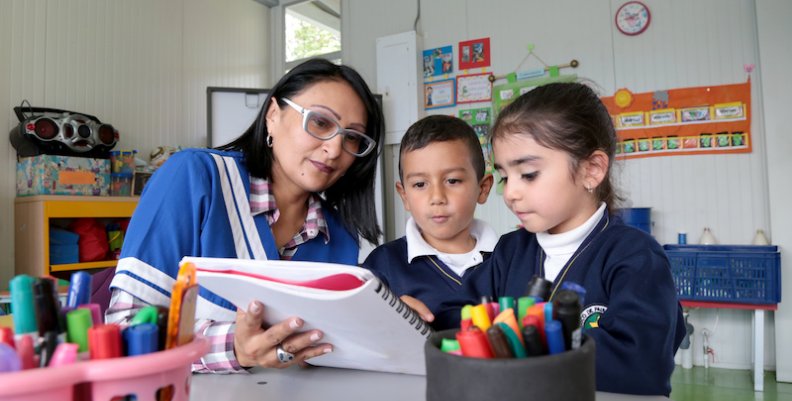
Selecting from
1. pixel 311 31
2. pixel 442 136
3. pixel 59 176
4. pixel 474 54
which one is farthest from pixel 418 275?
pixel 311 31

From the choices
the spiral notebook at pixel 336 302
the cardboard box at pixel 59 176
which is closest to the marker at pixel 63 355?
the spiral notebook at pixel 336 302

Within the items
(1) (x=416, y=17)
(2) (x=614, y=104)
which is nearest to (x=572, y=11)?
(2) (x=614, y=104)

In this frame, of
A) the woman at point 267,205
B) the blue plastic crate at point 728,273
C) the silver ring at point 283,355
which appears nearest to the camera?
the silver ring at point 283,355

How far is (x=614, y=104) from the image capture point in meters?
3.45

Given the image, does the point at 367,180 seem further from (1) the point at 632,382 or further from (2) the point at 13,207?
(2) the point at 13,207

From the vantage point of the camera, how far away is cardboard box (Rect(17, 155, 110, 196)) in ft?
10.2

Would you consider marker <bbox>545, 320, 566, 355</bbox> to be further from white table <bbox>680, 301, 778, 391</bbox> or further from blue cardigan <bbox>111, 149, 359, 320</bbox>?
white table <bbox>680, 301, 778, 391</bbox>

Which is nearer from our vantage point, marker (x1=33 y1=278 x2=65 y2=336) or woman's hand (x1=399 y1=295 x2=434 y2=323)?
marker (x1=33 y1=278 x2=65 y2=336)

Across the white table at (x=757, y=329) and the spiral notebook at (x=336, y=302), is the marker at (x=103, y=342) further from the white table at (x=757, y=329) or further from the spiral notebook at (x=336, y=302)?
the white table at (x=757, y=329)

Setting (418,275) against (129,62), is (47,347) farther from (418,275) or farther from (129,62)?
(129,62)

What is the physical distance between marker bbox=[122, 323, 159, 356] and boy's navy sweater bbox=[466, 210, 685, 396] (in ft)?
1.28

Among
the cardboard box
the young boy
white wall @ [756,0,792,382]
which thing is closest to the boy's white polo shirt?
the young boy

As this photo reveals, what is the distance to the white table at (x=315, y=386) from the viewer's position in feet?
2.14

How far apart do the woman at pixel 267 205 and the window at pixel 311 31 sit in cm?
353
